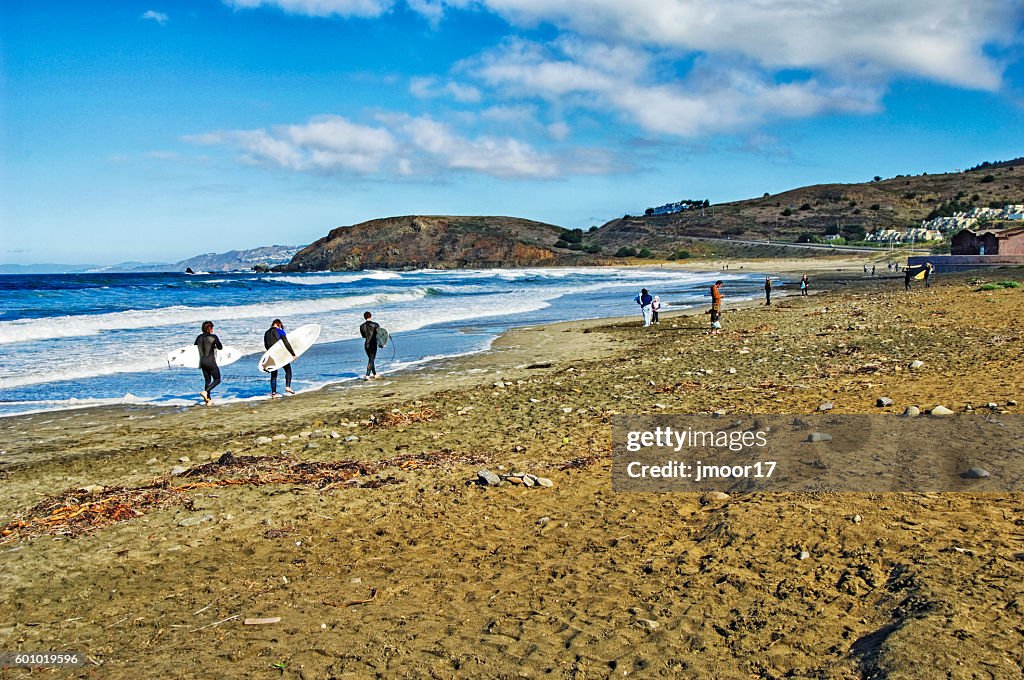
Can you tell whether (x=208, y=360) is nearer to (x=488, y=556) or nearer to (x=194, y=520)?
(x=194, y=520)

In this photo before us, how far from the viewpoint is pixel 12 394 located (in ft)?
47.9

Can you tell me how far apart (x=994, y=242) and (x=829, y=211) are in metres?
93.7

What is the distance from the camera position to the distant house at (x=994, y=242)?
46.9 metres

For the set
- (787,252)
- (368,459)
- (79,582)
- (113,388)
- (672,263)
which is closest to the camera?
(79,582)

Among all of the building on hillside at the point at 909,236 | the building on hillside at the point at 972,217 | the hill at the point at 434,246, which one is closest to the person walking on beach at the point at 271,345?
the building on hillside at the point at 909,236

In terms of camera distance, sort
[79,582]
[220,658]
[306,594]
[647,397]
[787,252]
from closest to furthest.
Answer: [220,658], [306,594], [79,582], [647,397], [787,252]

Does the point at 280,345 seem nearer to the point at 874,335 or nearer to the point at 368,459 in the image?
the point at 368,459

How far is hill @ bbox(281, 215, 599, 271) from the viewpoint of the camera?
135 m

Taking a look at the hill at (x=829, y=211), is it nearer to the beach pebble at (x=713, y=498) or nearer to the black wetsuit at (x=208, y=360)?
the black wetsuit at (x=208, y=360)

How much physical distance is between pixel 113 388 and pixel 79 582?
1095cm

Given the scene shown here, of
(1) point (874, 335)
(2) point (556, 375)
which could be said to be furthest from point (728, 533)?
(1) point (874, 335)

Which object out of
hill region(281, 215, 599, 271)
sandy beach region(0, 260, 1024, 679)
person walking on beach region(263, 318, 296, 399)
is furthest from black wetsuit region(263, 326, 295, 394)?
hill region(281, 215, 599, 271)

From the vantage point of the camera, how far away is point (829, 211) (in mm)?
135500

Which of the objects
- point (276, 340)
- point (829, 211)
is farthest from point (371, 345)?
point (829, 211)
